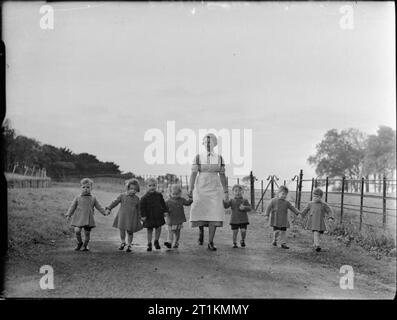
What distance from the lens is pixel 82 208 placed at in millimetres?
4738

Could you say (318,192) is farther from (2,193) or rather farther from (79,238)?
(2,193)

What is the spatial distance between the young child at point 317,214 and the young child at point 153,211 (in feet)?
5.20

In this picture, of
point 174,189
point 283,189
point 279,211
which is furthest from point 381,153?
point 174,189

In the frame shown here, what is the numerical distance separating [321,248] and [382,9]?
2.42 metres

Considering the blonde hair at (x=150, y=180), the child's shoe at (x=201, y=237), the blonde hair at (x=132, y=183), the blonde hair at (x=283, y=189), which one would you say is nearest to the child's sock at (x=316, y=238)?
the blonde hair at (x=283, y=189)

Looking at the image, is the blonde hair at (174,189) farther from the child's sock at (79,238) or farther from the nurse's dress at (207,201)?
the child's sock at (79,238)

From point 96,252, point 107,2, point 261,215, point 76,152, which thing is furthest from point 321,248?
point 107,2

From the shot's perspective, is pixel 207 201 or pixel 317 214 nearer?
pixel 317 214

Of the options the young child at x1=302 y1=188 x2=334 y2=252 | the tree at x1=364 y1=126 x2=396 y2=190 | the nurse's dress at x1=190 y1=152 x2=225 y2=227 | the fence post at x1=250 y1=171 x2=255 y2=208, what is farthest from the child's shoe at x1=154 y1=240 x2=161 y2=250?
the tree at x1=364 y1=126 x2=396 y2=190

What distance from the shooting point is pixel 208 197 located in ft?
16.5

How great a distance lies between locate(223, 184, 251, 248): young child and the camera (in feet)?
16.4

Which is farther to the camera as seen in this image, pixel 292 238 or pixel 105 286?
pixel 292 238

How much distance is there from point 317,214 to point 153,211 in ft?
5.95
